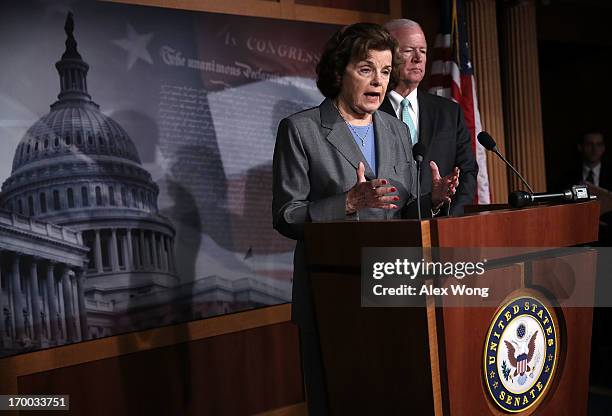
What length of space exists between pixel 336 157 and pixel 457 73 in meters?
2.14

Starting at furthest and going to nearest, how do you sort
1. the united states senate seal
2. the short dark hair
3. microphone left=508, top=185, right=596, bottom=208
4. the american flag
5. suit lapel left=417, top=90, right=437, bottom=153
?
the american flag
suit lapel left=417, top=90, right=437, bottom=153
the short dark hair
microphone left=508, top=185, right=596, bottom=208
the united states senate seal

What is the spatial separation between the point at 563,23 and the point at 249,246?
4390 mm

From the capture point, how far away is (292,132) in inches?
75.0

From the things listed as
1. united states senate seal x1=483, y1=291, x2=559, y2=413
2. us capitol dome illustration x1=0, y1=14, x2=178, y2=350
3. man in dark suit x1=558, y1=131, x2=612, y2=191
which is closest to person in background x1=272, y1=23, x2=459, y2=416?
united states senate seal x1=483, y1=291, x2=559, y2=413

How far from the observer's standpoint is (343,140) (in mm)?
1922

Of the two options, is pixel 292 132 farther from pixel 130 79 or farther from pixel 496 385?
pixel 130 79

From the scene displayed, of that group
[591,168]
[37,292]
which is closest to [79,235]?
[37,292]

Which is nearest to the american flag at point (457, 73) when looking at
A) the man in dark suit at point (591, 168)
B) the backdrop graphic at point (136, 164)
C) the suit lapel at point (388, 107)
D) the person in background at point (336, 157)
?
the backdrop graphic at point (136, 164)

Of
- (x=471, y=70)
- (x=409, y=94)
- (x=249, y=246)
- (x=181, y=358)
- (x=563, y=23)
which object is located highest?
(x=563, y=23)

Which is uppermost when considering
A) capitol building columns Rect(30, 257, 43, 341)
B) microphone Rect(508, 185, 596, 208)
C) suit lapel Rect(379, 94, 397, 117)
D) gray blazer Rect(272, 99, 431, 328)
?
suit lapel Rect(379, 94, 397, 117)

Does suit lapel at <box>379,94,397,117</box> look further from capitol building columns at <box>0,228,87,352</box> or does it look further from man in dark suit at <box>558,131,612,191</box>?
man in dark suit at <box>558,131,612,191</box>

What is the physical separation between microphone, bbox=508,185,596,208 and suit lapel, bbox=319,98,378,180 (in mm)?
389

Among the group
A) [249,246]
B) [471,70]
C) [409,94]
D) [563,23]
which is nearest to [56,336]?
[249,246]

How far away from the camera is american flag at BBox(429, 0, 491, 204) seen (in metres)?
3.80
